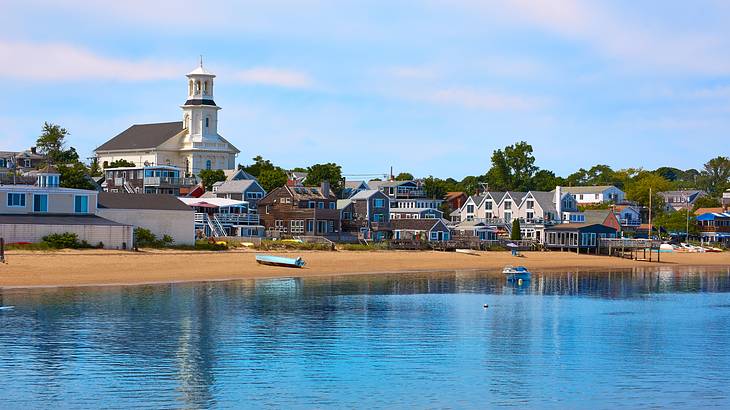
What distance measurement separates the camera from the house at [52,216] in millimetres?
77500

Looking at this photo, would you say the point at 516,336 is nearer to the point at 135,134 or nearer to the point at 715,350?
the point at 715,350

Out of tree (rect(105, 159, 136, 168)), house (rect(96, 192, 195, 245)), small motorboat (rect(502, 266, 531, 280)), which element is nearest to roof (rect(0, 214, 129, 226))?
house (rect(96, 192, 195, 245))

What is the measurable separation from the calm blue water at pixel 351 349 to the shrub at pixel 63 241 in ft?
49.1

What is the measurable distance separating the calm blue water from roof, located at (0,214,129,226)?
17.7m

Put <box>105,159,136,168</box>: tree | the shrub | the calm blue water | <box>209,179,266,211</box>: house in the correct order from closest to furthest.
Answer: the calm blue water → the shrub → <box>209,179,266,211</box>: house → <box>105,159,136,168</box>: tree

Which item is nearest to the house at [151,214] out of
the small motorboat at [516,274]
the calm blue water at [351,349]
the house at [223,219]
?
the house at [223,219]

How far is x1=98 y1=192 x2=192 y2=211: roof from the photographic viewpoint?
89.1 m

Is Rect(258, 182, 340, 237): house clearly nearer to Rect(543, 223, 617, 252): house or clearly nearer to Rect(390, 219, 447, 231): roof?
Rect(390, 219, 447, 231): roof

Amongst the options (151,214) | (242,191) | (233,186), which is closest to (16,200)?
(151,214)

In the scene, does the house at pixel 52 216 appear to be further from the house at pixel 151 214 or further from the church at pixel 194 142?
the church at pixel 194 142

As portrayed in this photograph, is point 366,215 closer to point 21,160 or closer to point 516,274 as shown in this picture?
point 516,274

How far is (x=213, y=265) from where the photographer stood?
79.1 meters

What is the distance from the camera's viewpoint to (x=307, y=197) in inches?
4481

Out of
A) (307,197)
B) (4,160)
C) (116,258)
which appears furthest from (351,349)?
(4,160)
